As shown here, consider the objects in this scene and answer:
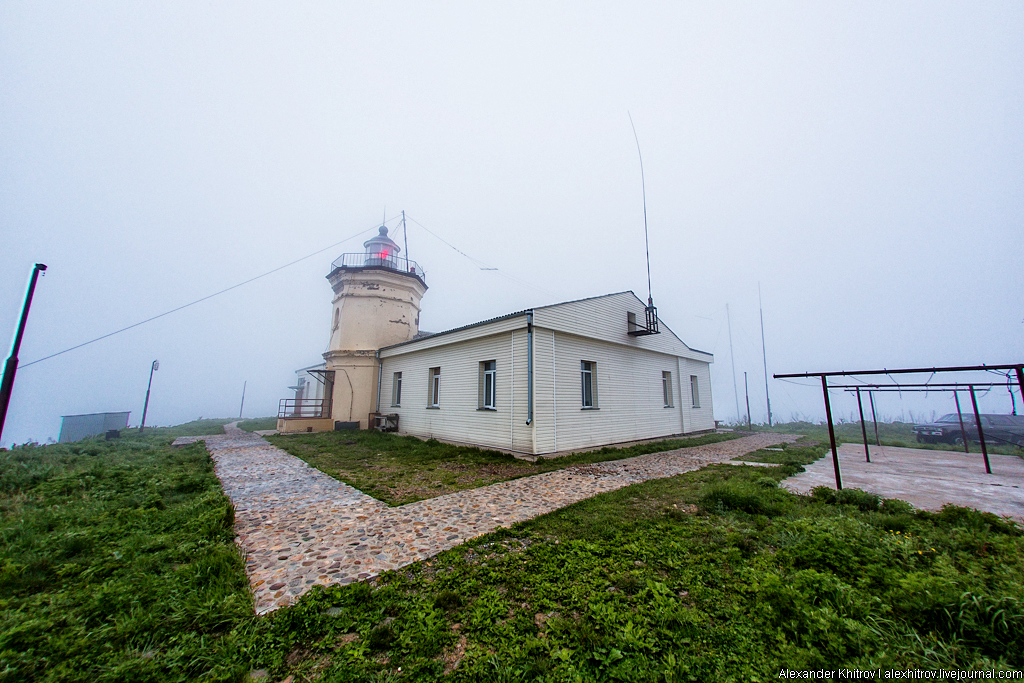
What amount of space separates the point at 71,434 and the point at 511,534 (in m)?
31.9

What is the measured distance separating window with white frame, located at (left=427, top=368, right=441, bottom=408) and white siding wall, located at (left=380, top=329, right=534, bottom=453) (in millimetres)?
198

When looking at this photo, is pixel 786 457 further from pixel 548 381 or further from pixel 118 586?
pixel 118 586

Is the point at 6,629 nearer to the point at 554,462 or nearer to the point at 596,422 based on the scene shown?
the point at 554,462

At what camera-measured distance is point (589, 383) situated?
12.7 meters

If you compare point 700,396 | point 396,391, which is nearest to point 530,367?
point 396,391

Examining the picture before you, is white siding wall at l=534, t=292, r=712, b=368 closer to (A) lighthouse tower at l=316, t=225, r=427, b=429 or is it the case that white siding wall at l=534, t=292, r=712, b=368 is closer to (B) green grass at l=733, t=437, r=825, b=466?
(B) green grass at l=733, t=437, r=825, b=466

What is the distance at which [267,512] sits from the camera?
559 cm

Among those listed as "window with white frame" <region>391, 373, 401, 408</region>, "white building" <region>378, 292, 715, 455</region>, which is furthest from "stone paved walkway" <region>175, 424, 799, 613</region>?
"window with white frame" <region>391, 373, 401, 408</region>

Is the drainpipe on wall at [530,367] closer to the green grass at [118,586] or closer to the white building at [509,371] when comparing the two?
the white building at [509,371]

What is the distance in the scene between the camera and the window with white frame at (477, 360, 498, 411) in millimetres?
11938

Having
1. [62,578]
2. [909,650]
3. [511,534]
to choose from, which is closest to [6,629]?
[62,578]

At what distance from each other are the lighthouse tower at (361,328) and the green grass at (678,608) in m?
15.9

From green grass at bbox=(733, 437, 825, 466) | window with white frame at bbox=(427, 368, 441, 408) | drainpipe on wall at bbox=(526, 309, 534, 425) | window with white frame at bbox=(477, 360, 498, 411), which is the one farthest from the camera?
window with white frame at bbox=(427, 368, 441, 408)

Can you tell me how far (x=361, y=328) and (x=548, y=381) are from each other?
12.4m
